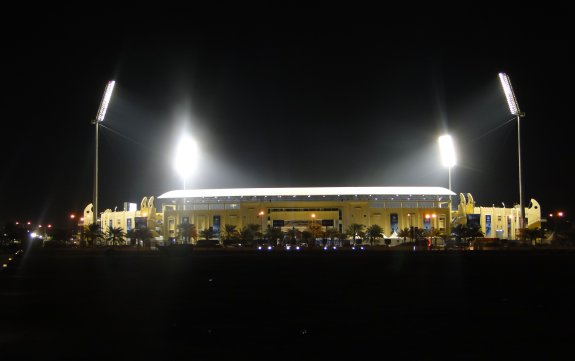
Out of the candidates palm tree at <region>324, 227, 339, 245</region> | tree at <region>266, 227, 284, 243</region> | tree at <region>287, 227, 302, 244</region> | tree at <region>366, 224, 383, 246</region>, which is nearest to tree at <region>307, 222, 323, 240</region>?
palm tree at <region>324, 227, 339, 245</region>

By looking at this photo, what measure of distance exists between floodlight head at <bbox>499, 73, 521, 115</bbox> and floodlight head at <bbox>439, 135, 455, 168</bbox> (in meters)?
14.0

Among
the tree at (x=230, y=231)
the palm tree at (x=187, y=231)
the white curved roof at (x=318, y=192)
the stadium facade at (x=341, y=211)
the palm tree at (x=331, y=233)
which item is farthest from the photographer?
the white curved roof at (x=318, y=192)

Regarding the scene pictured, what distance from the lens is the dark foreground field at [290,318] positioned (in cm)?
1030

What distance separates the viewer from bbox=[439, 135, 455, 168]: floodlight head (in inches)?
3494

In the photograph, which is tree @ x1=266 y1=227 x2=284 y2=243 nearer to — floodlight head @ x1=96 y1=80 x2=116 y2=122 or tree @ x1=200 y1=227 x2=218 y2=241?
tree @ x1=200 y1=227 x2=218 y2=241

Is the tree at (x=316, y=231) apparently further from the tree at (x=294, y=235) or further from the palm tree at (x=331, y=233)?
the tree at (x=294, y=235)

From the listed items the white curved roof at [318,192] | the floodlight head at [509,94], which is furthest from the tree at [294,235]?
the floodlight head at [509,94]

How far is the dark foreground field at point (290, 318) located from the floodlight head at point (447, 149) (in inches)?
2620

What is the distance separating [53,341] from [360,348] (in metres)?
5.26

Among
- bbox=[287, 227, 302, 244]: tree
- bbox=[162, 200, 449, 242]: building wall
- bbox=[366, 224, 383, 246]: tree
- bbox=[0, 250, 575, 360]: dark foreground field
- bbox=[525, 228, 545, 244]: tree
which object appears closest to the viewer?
bbox=[0, 250, 575, 360]: dark foreground field

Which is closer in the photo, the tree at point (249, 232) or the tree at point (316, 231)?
the tree at point (249, 232)

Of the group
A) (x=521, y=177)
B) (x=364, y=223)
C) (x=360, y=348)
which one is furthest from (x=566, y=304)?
(x=364, y=223)

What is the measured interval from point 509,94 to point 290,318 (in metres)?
68.1

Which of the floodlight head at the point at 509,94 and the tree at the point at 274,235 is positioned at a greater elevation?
the floodlight head at the point at 509,94
